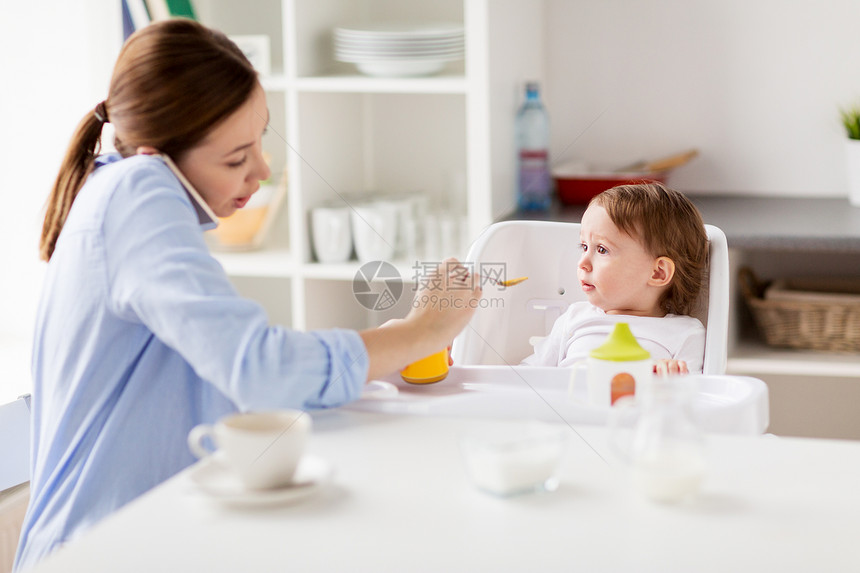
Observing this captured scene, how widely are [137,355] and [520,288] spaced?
71cm

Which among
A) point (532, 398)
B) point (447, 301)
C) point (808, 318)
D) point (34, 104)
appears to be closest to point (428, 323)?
point (447, 301)

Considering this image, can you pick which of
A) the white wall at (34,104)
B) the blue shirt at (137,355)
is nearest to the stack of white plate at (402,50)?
the white wall at (34,104)

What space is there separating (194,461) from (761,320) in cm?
138

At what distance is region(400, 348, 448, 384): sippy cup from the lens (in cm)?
119

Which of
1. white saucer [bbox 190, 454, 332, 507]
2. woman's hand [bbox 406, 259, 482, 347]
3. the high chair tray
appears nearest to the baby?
the high chair tray

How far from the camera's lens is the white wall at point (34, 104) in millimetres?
2129

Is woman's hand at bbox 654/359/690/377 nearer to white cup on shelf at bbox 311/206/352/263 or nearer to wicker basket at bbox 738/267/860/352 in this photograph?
wicker basket at bbox 738/267/860/352

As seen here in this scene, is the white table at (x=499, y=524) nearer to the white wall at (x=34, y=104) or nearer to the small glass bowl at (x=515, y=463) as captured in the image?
the small glass bowl at (x=515, y=463)

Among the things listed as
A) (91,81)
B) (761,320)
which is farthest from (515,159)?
(91,81)

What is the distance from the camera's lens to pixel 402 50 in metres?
2.08

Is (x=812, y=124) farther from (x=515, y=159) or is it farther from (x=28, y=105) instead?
(x=28, y=105)

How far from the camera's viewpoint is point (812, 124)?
7.52 feet

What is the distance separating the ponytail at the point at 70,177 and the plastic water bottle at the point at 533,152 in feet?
4.16

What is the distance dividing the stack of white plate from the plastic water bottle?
25 centimetres
